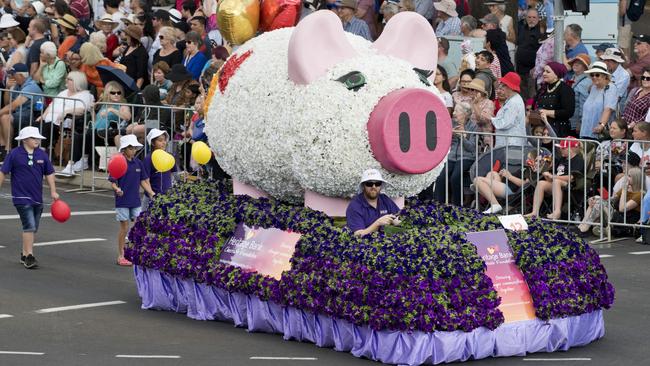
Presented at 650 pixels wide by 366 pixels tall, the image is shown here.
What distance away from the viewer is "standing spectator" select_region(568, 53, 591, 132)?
19047 millimetres

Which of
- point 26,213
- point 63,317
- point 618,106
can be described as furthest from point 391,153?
point 618,106

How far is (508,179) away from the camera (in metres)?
18.2

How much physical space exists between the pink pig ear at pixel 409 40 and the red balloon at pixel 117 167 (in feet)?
13.1

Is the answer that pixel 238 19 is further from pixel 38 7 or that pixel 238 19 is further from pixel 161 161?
pixel 38 7

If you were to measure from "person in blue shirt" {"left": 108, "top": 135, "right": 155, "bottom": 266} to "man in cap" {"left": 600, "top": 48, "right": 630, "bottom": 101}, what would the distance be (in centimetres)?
622

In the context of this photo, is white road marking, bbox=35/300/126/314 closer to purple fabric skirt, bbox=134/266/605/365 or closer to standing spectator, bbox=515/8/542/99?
purple fabric skirt, bbox=134/266/605/365

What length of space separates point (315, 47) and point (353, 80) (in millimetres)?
455

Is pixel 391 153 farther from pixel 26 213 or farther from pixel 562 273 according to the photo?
pixel 26 213

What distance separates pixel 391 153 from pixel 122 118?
979 centimetres

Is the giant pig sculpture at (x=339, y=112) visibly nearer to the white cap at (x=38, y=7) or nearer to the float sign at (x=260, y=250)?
the float sign at (x=260, y=250)

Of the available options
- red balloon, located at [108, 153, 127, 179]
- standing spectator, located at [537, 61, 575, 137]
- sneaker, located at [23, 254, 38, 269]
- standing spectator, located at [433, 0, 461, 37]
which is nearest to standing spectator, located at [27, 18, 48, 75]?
standing spectator, located at [433, 0, 461, 37]

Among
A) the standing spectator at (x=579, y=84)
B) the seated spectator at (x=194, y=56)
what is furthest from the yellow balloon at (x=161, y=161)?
the seated spectator at (x=194, y=56)

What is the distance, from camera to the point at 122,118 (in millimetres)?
21531

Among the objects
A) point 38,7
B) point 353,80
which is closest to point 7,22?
point 38,7
